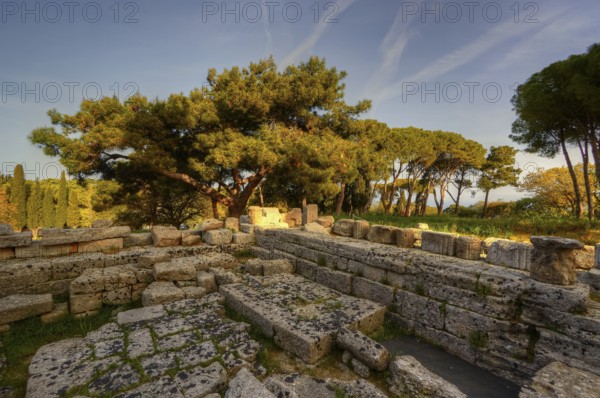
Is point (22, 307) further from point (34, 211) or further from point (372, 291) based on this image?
point (34, 211)

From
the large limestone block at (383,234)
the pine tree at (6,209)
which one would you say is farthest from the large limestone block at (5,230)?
the pine tree at (6,209)

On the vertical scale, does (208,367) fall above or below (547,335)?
below

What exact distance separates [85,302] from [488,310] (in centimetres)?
597

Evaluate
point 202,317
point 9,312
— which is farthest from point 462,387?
point 9,312

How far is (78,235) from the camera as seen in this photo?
20.2ft

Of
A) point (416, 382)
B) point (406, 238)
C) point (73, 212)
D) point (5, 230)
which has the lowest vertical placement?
point (73, 212)

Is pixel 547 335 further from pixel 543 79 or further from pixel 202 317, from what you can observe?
pixel 543 79

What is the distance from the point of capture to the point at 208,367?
2613mm

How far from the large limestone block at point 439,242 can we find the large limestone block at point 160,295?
5.25m

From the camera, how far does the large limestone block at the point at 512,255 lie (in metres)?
5.10

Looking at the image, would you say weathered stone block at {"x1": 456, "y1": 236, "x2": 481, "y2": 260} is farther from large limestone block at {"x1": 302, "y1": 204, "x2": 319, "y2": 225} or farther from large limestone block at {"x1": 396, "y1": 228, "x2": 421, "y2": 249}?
large limestone block at {"x1": 302, "y1": 204, "x2": 319, "y2": 225}

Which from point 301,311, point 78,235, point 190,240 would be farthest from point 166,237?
point 301,311

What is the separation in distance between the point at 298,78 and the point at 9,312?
13856mm

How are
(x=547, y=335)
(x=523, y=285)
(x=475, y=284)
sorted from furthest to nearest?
(x=475, y=284) < (x=523, y=285) < (x=547, y=335)
